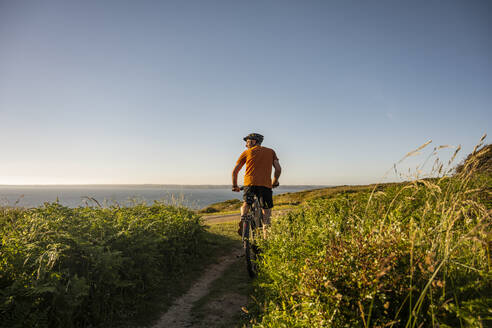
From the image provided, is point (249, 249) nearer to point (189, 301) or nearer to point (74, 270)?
point (189, 301)

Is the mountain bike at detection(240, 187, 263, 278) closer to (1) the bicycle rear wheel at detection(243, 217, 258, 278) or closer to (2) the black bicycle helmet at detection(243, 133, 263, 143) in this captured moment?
(1) the bicycle rear wheel at detection(243, 217, 258, 278)

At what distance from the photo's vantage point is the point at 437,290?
2551 millimetres

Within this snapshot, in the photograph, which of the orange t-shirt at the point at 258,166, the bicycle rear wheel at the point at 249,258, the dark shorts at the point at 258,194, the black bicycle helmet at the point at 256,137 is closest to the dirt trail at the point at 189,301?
the bicycle rear wheel at the point at 249,258

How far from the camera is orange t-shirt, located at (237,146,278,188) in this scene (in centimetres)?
689

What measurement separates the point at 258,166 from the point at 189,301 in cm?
350

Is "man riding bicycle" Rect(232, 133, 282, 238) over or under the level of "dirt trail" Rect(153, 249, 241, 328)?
over

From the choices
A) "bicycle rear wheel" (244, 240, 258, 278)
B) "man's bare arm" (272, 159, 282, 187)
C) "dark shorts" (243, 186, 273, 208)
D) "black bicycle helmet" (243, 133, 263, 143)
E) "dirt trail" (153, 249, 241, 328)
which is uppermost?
"black bicycle helmet" (243, 133, 263, 143)

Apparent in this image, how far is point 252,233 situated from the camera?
21.6 ft

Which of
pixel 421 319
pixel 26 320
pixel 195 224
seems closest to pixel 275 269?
pixel 421 319

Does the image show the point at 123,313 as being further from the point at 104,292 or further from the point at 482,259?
the point at 482,259

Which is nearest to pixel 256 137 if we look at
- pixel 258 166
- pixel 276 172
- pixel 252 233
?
pixel 258 166

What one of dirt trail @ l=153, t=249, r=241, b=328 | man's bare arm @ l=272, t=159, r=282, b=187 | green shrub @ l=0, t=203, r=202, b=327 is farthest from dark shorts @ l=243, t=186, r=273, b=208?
green shrub @ l=0, t=203, r=202, b=327

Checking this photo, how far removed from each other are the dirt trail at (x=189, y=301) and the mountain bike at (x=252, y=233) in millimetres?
1000

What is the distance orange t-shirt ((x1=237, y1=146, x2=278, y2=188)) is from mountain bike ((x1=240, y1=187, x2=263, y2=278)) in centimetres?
44
